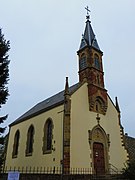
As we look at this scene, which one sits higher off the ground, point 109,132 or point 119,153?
point 109,132

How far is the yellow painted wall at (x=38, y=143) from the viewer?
62.2 feet

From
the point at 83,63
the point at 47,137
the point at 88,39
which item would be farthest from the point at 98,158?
the point at 88,39

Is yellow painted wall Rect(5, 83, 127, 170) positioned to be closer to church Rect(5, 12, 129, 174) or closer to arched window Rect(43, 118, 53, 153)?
church Rect(5, 12, 129, 174)

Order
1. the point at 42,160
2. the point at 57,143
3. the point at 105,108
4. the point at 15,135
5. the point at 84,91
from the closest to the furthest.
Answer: the point at 57,143 → the point at 42,160 → the point at 84,91 → the point at 105,108 → the point at 15,135

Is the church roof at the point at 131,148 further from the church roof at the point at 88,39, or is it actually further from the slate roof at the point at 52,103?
the church roof at the point at 88,39

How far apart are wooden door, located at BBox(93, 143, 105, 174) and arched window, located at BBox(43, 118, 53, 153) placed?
15.5ft

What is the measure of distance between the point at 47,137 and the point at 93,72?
940cm

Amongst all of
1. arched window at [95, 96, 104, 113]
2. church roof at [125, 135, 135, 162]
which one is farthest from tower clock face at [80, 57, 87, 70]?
church roof at [125, 135, 135, 162]

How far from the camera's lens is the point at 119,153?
2295 cm

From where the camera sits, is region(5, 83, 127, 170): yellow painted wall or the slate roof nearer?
region(5, 83, 127, 170): yellow painted wall

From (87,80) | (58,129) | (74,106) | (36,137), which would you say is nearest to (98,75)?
(87,80)

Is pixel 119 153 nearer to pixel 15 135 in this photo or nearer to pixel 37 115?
pixel 37 115

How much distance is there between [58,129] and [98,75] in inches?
355

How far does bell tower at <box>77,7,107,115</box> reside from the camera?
22.7m
